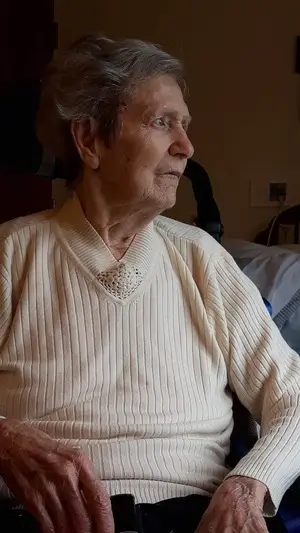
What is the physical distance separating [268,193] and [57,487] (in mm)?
2354

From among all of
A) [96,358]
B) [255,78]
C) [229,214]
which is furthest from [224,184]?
[96,358]

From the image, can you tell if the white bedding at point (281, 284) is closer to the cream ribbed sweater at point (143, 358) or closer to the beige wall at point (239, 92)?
the cream ribbed sweater at point (143, 358)

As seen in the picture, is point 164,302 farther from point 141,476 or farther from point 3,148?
point 3,148

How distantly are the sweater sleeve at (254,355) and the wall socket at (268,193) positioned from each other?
75.3 inches

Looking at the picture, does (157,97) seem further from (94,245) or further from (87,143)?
(94,245)

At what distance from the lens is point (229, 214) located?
332 centimetres

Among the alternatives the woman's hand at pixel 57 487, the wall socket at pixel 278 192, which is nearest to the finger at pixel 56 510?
the woman's hand at pixel 57 487

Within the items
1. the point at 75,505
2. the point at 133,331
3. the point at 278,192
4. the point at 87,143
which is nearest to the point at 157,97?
the point at 87,143

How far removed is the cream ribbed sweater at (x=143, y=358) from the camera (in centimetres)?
117

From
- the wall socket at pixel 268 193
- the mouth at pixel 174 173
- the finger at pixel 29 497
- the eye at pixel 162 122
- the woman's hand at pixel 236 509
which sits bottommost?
the wall socket at pixel 268 193

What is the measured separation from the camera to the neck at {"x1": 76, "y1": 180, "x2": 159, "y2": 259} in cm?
132

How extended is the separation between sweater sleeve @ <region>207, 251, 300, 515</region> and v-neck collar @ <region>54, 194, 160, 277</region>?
118 millimetres

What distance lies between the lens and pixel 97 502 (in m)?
1.03

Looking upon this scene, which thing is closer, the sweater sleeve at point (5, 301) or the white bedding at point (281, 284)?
the sweater sleeve at point (5, 301)
